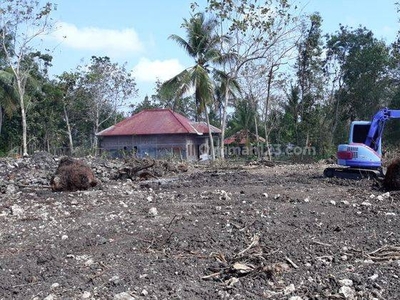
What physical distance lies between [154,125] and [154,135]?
0.70 metres

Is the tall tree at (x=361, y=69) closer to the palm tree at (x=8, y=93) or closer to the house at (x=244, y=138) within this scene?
the house at (x=244, y=138)

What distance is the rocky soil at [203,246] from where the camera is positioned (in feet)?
16.3

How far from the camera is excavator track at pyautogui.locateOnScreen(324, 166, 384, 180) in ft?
43.8

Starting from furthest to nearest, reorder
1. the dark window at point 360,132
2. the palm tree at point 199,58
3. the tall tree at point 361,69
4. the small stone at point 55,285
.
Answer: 1. the tall tree at point 361,69
2. the palm tree at point 199,58
3. the dark window at point 360,132
4. the small stone at point 55,285

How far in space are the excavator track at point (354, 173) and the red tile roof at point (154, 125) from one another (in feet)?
64.4

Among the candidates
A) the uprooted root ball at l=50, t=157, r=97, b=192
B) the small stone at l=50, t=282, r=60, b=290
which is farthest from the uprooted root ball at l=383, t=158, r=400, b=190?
the small stone at l=50, t=282, r=60, b=290

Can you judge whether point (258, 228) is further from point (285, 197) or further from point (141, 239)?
point (285, 197)

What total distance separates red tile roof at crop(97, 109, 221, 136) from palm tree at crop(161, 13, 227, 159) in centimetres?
671

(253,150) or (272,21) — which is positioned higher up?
(272,21)

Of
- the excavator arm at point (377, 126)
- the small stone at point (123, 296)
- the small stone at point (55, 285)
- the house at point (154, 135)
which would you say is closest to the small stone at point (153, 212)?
the small stone at point (55, 285)

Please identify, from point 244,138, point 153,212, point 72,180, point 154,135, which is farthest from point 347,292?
point 244,138

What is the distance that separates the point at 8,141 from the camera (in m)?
37.0

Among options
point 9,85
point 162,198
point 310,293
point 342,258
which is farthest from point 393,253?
point 9,85

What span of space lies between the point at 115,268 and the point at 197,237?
143cm
